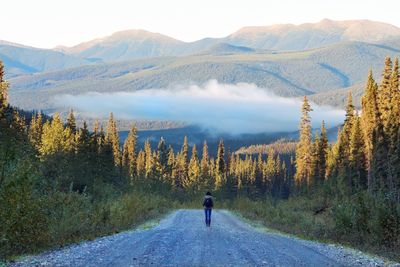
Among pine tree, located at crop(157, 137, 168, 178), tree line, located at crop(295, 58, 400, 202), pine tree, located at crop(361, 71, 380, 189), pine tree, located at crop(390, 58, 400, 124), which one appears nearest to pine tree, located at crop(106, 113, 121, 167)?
pine tree, located at crop(157, 137, 168, 178)

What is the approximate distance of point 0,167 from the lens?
56.6 ft

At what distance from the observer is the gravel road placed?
642 inches

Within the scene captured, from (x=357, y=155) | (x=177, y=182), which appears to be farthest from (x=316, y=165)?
(x=177, y=182)

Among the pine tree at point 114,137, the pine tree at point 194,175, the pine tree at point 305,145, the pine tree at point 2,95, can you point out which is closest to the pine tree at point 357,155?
the pine tree at point 305,145

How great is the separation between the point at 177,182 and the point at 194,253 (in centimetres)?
11114

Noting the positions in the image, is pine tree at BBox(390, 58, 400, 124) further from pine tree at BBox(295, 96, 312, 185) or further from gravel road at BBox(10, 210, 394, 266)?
gravel road at BBox(10, 210, 394, 266)

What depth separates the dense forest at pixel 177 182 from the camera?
1839 centimetres

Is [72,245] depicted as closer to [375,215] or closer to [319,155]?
[375,215]

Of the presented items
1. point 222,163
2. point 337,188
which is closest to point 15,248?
point 337,188

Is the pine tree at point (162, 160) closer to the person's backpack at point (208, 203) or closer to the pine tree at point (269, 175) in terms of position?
the pine tree at point (269, 175)

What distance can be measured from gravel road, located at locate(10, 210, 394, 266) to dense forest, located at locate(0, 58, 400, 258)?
1.58m

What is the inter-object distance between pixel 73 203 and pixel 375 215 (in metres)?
12.2

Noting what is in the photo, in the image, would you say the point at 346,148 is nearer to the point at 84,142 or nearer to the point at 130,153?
the point at 84,142

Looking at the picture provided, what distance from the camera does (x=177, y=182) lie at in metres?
129
